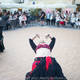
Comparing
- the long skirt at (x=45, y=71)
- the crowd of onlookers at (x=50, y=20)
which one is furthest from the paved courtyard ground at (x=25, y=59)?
the crowd of onlookers at (x=50, y=20)

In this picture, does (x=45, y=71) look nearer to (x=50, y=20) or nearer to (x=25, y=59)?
(x=25, y=59)

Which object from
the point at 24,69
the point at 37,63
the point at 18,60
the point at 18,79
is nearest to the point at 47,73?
the point at 37,63

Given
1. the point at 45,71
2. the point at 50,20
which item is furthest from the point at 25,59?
the point at 50,20

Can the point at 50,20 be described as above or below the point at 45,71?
below

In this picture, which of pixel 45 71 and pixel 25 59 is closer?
pixel 45 71

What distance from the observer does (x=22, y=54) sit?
21.7 feet

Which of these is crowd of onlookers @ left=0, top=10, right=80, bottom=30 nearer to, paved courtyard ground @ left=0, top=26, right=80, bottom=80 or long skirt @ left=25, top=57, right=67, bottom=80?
paved courtyard ground @ left=0, top=26, right=80, bottom=80

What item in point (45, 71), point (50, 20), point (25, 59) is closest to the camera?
point (45, 71)

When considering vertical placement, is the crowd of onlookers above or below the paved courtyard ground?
above

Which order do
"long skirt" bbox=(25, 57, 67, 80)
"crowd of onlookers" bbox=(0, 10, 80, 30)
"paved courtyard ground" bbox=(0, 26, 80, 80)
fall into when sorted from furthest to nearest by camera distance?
"crowd of onlookers" bbox=(0, 10, 80, 30), "paved courtyard ground" bbox=(0, 26, 80, 80), "long skirt" bbox=(25, 57, 67, 80)

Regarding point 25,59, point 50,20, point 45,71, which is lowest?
point 25,59

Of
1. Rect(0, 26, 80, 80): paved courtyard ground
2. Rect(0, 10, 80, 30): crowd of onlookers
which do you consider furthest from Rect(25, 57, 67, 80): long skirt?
Rect(0, 10, 80, 30): crowd of onlookers

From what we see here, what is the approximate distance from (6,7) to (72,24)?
5513mm

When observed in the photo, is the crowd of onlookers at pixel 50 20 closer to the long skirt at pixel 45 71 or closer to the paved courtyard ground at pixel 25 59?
the paved courtyard ground at pixel 25 59
